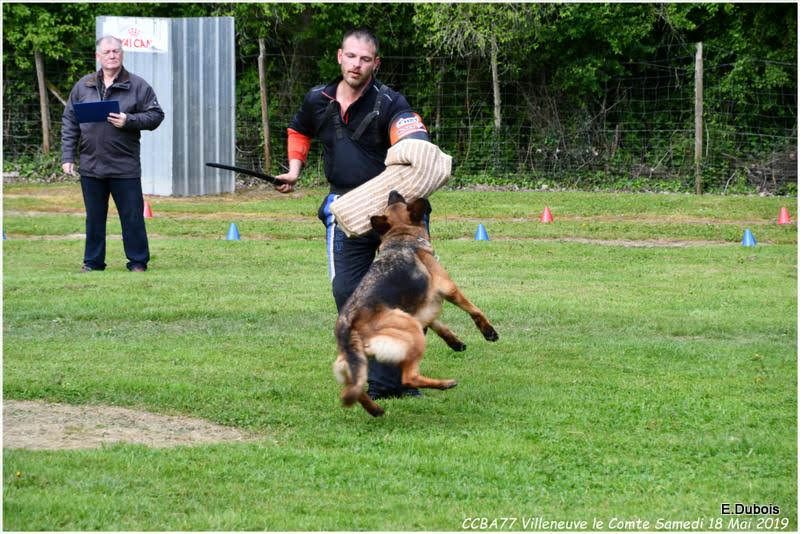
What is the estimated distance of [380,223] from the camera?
654cm

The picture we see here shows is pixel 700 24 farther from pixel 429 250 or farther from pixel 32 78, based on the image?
pixel 429 250

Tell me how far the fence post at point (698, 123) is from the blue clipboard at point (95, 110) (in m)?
12.2

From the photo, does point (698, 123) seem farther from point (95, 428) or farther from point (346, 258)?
point (95, 428)

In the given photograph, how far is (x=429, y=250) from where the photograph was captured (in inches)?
260

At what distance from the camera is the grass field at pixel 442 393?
4852mm

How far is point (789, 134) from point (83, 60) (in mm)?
15342

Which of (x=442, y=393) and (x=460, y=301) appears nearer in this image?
(x=460, y=301)

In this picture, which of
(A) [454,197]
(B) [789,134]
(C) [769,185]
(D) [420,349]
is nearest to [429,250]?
(D) [420,349]

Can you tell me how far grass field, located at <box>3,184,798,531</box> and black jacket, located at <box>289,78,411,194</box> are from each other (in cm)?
135

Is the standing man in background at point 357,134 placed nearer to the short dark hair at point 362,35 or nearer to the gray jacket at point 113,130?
the short dark hair at point 362,35

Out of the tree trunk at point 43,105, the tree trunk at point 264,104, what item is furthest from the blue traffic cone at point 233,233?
the tree trunk at point 43,105

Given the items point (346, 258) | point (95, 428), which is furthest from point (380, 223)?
point (95, 428)

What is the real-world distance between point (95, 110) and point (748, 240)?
27.9 feet

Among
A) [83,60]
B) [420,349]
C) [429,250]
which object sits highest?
[83,60]
